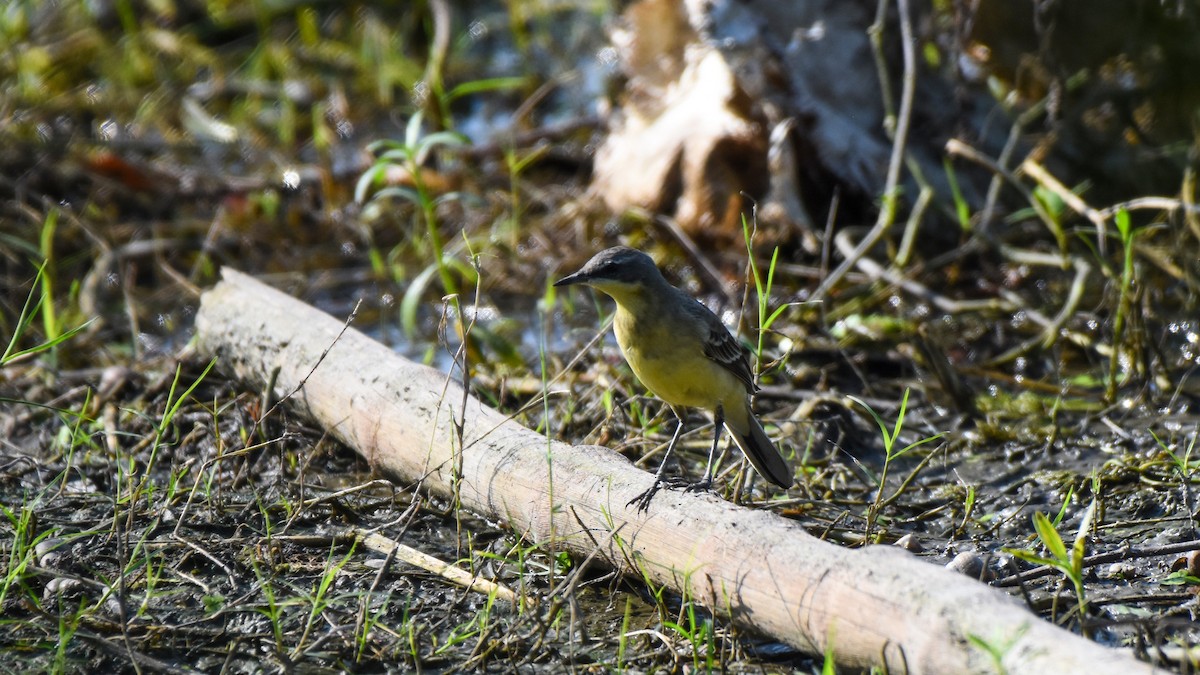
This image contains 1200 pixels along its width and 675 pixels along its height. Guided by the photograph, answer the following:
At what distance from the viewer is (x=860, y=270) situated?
8.29 meters

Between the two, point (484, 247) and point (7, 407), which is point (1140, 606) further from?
point (7, 407)

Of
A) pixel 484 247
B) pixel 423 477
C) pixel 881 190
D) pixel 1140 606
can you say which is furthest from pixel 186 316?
pixel 1140 606

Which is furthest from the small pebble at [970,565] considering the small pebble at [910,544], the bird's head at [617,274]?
the bird's head at [617,274]

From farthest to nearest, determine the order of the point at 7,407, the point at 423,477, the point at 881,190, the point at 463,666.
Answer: the point at 881,190 < the point at 7,407 < the point at 423,477 < the point at 463,666

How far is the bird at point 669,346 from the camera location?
565 cm

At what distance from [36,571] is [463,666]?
1.65 metres

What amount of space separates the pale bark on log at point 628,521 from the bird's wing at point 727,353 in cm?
102

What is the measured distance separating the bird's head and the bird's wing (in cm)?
40

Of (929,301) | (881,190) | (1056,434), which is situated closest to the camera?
(1056,434)

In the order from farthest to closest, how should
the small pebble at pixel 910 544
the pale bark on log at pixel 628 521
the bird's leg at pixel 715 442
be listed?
the bird's leg at pixel 715 442, the small pebble at pixel 910 544, the pale bark on log at pixel 628 521

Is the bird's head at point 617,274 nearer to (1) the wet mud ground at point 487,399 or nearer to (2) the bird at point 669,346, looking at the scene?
(2) the bird at point 669,346

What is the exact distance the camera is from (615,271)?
5.66m

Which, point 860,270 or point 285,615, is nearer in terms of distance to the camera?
point 285,615

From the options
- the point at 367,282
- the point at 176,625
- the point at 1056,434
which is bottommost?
the point at 367,282
